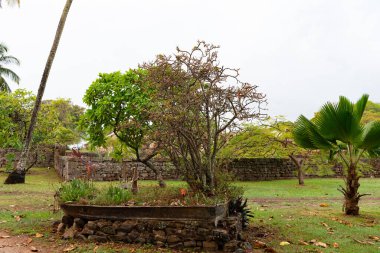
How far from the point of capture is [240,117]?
6.53 metres

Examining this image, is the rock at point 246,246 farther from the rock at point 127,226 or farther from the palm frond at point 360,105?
the palm frond at point 360,105

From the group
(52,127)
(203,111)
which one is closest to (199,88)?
(203,111)

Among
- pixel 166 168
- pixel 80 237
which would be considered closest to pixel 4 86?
pixel 166 168

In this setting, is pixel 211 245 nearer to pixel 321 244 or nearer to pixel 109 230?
pixel 109 230

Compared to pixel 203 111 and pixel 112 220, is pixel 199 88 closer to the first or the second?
pixel 203 111

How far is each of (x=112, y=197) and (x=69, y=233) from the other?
0.91 meters

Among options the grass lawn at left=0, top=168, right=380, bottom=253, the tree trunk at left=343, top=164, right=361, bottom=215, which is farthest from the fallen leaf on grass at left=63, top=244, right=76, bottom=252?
the tree trunk at left=343, top=164, right=361, bottom=215

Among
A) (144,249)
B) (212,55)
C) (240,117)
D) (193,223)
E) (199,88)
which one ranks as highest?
(212,55)

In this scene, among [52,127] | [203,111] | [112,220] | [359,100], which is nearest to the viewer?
[112,220]

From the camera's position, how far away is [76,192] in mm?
6832

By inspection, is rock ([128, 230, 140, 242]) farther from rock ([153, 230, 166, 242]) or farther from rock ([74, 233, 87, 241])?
rock ([74, 233, 87, 241])

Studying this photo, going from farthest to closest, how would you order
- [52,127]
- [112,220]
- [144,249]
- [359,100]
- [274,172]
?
[274,172]
[52,127]
[359,100]
[112,220]
[144,249]

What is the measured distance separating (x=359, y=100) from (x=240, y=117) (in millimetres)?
4252

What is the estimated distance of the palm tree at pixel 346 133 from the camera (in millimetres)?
8609
